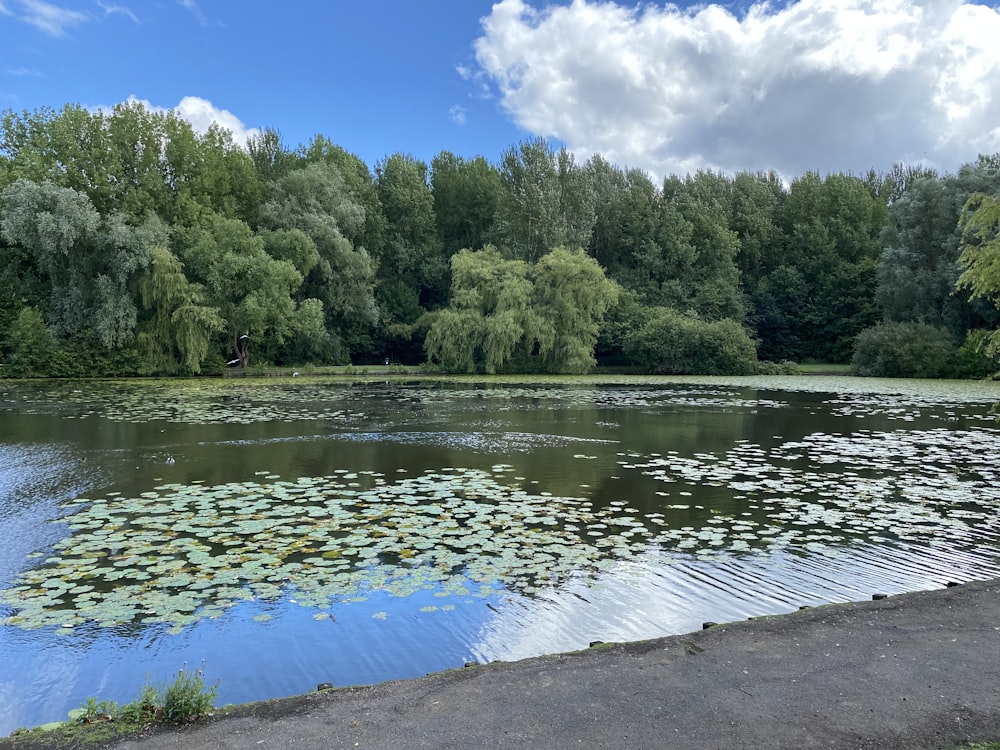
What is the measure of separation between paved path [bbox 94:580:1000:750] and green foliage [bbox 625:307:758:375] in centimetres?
3628

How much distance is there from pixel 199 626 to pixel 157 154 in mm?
39515

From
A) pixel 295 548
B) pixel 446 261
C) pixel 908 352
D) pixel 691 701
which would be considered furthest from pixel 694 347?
pixel 691 701

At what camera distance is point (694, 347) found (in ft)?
131

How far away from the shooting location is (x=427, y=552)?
7.16m

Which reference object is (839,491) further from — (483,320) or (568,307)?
(568,307)

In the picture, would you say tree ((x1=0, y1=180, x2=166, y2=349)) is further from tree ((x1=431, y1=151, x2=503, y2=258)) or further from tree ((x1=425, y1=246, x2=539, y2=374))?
tree ((x1=431, y1=151, x2=503, y2=258))

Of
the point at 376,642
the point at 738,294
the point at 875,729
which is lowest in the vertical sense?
the point at 376,642

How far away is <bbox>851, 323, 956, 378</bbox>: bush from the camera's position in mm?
34562

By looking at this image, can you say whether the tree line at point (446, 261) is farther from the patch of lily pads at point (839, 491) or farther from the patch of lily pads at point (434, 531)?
the patch of lily pads at point (434, 531)

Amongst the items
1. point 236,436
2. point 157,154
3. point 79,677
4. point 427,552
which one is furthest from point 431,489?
point 157,154

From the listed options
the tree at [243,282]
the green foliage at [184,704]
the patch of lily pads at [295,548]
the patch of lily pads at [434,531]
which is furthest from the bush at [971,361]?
the green foliage at [184,704]

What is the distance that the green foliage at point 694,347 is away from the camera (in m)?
39.7

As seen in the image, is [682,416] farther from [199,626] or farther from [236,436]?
[199,626]

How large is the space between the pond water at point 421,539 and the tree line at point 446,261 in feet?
62.9
